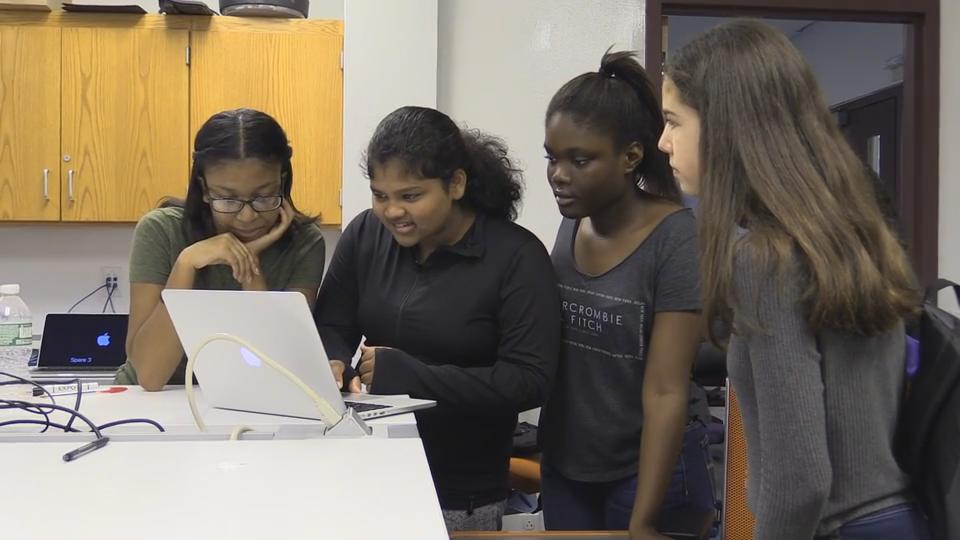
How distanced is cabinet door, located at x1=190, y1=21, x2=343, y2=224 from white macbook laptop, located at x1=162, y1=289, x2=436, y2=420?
1.87 meters

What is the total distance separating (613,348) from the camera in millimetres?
1634

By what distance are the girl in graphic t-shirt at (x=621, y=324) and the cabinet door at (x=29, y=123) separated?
2.37 meters

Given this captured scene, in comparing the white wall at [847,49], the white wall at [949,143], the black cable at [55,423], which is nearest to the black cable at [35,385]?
the black cable at [55,423]

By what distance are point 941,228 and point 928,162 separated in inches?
10.2

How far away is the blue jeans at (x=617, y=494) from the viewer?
1633mm

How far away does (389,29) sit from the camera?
3.35 meters

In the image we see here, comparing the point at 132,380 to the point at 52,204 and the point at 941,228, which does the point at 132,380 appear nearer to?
the point at 52,204

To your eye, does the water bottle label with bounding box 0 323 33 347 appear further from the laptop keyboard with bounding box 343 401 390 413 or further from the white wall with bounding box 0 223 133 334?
the white wall with bounding box 0 223 133 334

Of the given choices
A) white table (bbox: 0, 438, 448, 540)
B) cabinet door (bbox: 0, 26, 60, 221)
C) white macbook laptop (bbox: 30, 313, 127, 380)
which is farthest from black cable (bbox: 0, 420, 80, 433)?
cabinet door (bbox: 0, 26, 60, 221)

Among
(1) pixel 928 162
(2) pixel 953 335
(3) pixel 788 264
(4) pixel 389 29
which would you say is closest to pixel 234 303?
(3) pixel 788 264

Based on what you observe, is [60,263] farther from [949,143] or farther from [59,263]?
[949,143]

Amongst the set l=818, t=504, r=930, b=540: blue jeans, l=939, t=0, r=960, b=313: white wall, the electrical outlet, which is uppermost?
l=939, t=0, r=960, b=313: white wall

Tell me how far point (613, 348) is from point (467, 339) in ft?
0.90

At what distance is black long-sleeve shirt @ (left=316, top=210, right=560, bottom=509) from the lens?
165cm
